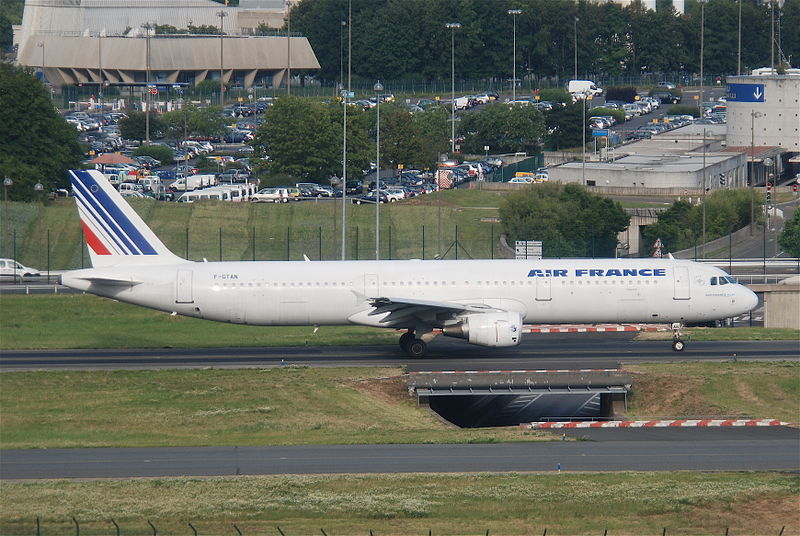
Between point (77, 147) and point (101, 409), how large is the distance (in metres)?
79.5

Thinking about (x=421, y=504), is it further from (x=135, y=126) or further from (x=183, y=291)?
(x=135, y=126)

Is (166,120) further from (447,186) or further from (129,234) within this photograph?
(129,234)

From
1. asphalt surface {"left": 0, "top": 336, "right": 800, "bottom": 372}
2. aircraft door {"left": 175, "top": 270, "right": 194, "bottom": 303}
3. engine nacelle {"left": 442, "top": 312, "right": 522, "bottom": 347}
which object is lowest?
asphalt surface {"left": 0, "top": 336, "right": 800, "bottom": 372}

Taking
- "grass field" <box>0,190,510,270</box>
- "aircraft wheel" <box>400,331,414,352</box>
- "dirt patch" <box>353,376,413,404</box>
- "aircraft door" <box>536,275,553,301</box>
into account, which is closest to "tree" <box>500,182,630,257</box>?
"grass field" <box>0,190,510,270</box>

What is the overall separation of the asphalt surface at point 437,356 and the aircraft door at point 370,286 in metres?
2.95

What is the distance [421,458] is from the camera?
40.3 metres

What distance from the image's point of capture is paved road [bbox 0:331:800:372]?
184 ft

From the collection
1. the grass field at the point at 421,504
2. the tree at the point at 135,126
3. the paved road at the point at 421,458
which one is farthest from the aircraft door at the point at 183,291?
the tree at the point at 135,126

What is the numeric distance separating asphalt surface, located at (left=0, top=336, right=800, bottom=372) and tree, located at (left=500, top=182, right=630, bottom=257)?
2925 centimetres

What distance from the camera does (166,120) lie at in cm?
17675

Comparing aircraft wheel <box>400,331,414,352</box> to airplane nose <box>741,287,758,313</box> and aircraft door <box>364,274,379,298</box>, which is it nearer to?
aircraft door <box>364,274,379,298</box>

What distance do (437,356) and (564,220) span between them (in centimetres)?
4495

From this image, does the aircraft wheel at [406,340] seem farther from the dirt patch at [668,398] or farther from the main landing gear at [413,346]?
the dirt patch at [668,398]

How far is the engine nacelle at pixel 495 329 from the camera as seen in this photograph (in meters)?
54.9
